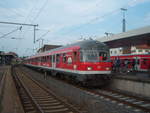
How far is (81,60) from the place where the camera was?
11562 millimetres

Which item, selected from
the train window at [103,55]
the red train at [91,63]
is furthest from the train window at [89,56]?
the train window at [103,55]

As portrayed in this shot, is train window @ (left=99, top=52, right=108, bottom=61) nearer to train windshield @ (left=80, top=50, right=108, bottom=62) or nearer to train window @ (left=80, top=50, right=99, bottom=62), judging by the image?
train windshield @ (left=80, top=50, right=108, bottom=62)

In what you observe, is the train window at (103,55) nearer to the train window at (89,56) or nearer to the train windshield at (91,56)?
the train windshield at (91,56)

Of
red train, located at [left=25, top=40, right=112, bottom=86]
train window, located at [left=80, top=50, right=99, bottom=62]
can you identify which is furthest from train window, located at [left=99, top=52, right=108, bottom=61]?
train window, located at [left=80, top=50, right=99, bottom=62]

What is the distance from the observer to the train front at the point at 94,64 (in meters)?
11.3

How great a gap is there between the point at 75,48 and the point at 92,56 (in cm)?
147

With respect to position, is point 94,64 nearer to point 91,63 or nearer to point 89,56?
point 91,63

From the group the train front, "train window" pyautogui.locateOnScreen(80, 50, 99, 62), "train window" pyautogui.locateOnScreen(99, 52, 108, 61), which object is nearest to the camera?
the train front

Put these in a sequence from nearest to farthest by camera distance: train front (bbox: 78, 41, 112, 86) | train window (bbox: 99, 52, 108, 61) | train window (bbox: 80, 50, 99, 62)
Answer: train front (bbox: 78, 41, 112, 86) → train window (bbox: 80, 50, 99, 62) → train window (bbox: 99, 52, 108, 61)

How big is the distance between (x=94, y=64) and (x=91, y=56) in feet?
1.93

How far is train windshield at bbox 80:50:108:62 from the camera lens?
11.5 metres

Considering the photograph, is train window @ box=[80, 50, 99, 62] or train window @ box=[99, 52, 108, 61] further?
train window @ box=[99, 52, 108, 61]

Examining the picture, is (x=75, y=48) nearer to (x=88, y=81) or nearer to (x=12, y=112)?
(x=88, y=81)

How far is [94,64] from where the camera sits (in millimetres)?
11422
